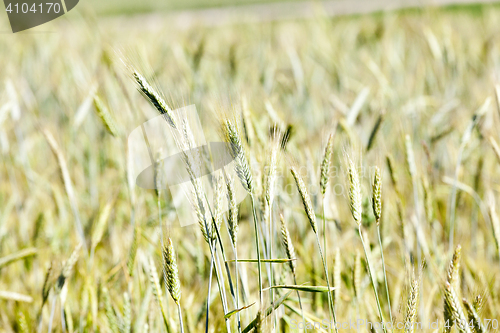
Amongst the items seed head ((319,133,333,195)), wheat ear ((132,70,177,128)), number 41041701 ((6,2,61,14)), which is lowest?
seed head ((319,133,333,195))

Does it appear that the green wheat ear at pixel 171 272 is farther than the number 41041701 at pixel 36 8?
No

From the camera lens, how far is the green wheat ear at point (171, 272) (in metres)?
0.47

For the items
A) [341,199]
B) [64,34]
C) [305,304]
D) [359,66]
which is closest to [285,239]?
[305,304]

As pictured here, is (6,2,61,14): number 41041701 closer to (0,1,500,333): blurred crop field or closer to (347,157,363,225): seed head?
(0,1,500,333): blurred crop field

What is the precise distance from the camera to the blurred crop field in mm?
530

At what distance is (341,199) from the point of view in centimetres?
129

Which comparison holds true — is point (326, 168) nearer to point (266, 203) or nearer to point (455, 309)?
point (266, 203)

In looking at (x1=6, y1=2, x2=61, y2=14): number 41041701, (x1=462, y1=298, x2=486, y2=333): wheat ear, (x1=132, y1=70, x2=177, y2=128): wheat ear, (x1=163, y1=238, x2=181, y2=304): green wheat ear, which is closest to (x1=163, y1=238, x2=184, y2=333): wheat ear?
(x1=163, y1=238, x2=181, y2=304): green wheat ear

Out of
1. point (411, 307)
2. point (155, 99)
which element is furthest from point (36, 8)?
point (411, 307)

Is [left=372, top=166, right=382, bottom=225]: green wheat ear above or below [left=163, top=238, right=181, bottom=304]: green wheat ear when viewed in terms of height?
above

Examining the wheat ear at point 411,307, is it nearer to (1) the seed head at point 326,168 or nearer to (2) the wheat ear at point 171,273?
(1) the seed head at point 326,168

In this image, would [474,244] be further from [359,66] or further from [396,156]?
[359,66]

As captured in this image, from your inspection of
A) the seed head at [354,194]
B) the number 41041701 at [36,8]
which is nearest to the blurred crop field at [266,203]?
the seed head at [354,194]

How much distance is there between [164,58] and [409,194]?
58.0 inches
